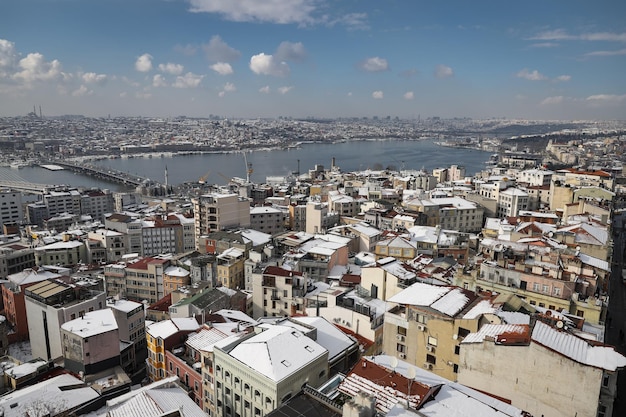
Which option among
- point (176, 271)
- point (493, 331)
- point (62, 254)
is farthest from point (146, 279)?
point (493, 331)

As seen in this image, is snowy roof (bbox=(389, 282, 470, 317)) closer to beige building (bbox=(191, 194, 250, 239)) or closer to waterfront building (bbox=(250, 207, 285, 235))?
beige building (bbox=(191, 194, 250, 239))

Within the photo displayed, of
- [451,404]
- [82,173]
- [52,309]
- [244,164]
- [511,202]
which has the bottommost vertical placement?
[82,173]

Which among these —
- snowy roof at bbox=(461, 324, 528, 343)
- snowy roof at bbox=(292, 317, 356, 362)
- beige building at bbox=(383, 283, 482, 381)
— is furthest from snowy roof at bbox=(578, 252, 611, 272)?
snowy roof at bbox=(292, 317, 356, 362)

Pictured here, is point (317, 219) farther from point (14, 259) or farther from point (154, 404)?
point (154, 404)

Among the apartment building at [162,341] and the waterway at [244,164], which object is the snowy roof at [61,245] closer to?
the apartment building at [162,341]

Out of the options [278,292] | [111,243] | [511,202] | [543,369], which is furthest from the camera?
[511,202]

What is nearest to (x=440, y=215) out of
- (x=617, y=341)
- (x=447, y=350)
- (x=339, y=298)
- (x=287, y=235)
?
(x=287, y=235)

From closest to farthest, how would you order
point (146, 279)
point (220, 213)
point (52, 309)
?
point (52, 309), point (146, 279), point (220, 213)
